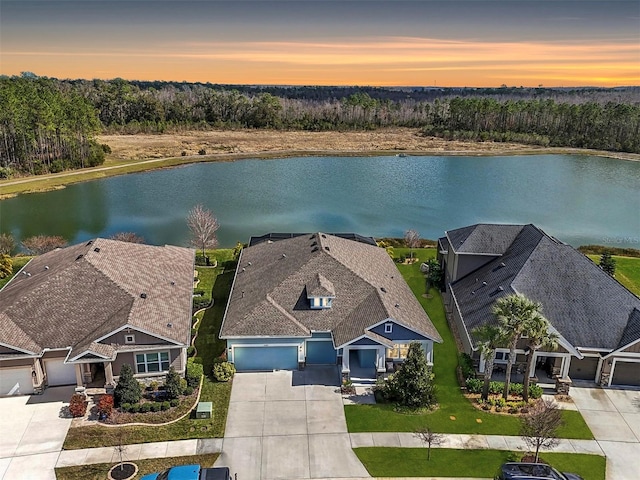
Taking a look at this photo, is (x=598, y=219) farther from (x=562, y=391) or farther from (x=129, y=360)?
(x=129, y=360)

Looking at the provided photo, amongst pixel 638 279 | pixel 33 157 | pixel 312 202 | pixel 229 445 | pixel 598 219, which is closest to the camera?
pixel 229 445

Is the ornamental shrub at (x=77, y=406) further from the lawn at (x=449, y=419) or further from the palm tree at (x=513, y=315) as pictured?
the palm tree at (x=513, y=315)

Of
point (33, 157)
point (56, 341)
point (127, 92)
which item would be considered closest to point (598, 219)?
point (56, 341)

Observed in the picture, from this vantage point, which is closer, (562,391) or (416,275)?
(562,391)

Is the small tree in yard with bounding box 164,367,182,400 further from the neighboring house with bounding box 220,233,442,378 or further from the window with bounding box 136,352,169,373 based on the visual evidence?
the neighboring house with bounding box 220,233,442,378

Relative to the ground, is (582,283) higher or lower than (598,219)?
higher

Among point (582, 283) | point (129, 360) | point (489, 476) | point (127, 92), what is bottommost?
point (489, 476)

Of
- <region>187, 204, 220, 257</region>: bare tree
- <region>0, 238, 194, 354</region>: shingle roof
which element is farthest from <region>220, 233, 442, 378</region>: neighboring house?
<region>187, 204, 220, 257</region>: bare tree

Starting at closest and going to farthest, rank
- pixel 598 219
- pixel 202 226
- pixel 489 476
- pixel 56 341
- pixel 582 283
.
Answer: pixel 489 476
pixel 56 341
pixel 582 283
pixel 202 226
pixel 598 219
